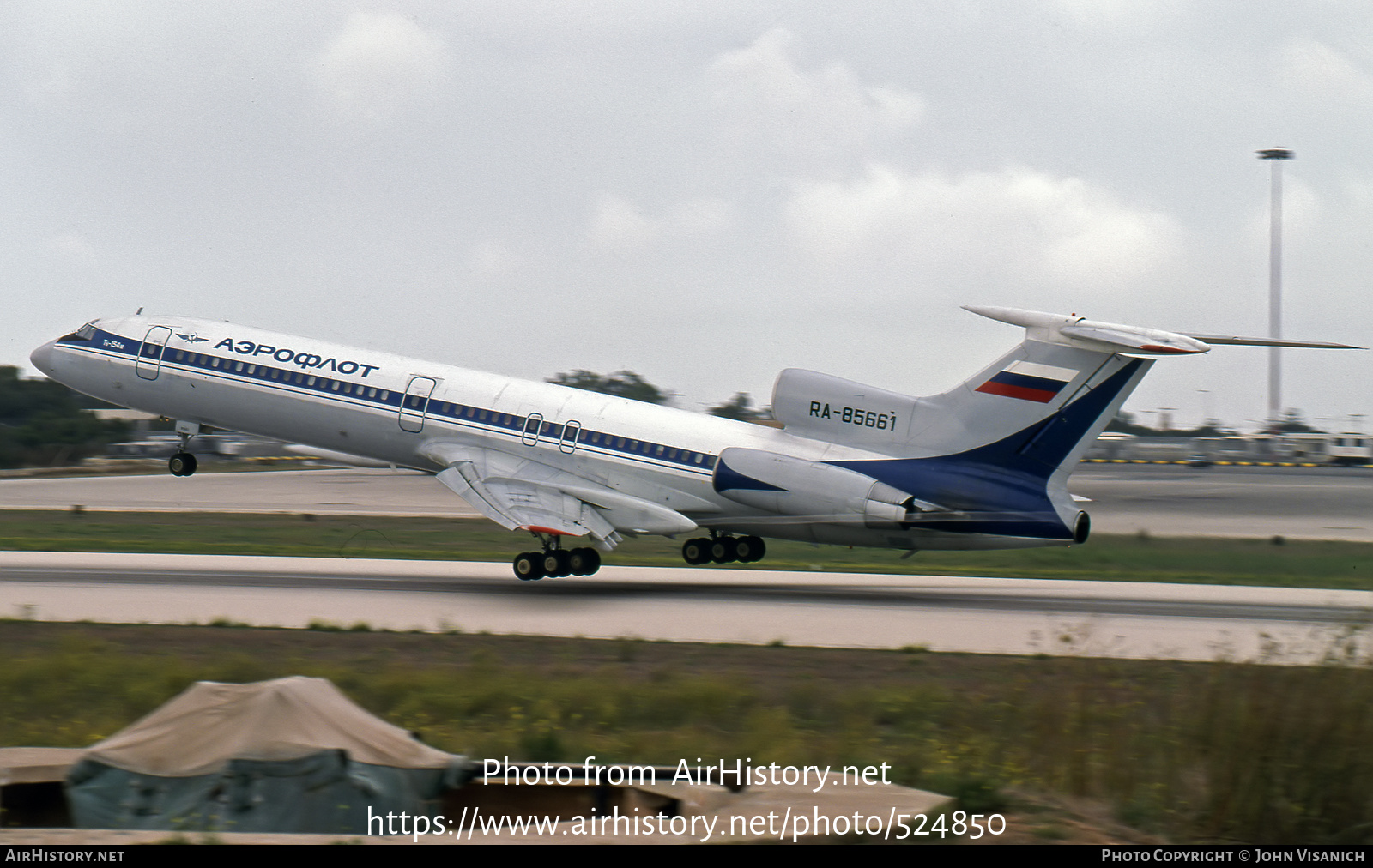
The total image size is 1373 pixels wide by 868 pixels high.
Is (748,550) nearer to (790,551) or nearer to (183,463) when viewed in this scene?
(790,551)

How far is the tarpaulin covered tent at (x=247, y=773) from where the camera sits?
8.35 m

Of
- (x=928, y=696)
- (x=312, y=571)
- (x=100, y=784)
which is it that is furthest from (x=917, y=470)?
(x=100, y=784)

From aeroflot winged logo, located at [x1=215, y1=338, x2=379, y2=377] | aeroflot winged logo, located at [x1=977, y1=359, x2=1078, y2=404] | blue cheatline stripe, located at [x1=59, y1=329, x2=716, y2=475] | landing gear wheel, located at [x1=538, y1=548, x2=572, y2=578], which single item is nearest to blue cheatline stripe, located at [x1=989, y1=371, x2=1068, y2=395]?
aeroflot winged logo, located at [x1=977, y1=359, x2=1078, y2=404]

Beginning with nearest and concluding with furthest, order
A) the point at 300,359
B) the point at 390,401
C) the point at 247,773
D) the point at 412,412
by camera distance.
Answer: the point at 247,773 < the point at 412,412 < the point at 390,401 < the point at 300,359

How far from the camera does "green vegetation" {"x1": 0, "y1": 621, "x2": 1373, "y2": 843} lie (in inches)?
349

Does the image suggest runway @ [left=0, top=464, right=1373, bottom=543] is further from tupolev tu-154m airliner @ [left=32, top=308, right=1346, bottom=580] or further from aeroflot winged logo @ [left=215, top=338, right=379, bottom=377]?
aeroflot winged logo @ [left=215, top=338, right=379, bottom=377]

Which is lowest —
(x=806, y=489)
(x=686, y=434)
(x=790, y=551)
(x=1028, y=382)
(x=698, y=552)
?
(x=790, y=551)

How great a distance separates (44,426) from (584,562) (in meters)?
62.5

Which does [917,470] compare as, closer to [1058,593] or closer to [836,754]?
[1058,593]

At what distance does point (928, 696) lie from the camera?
1473 centimetres

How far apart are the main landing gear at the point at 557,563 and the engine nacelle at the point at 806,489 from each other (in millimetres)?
3219

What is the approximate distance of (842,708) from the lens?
1425 centimetres

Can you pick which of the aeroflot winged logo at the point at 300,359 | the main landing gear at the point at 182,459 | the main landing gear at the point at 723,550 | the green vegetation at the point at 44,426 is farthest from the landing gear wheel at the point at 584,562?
the green vegetation at the point at 44,426

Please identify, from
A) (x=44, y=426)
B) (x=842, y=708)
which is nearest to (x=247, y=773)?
(x=842, y=708)
